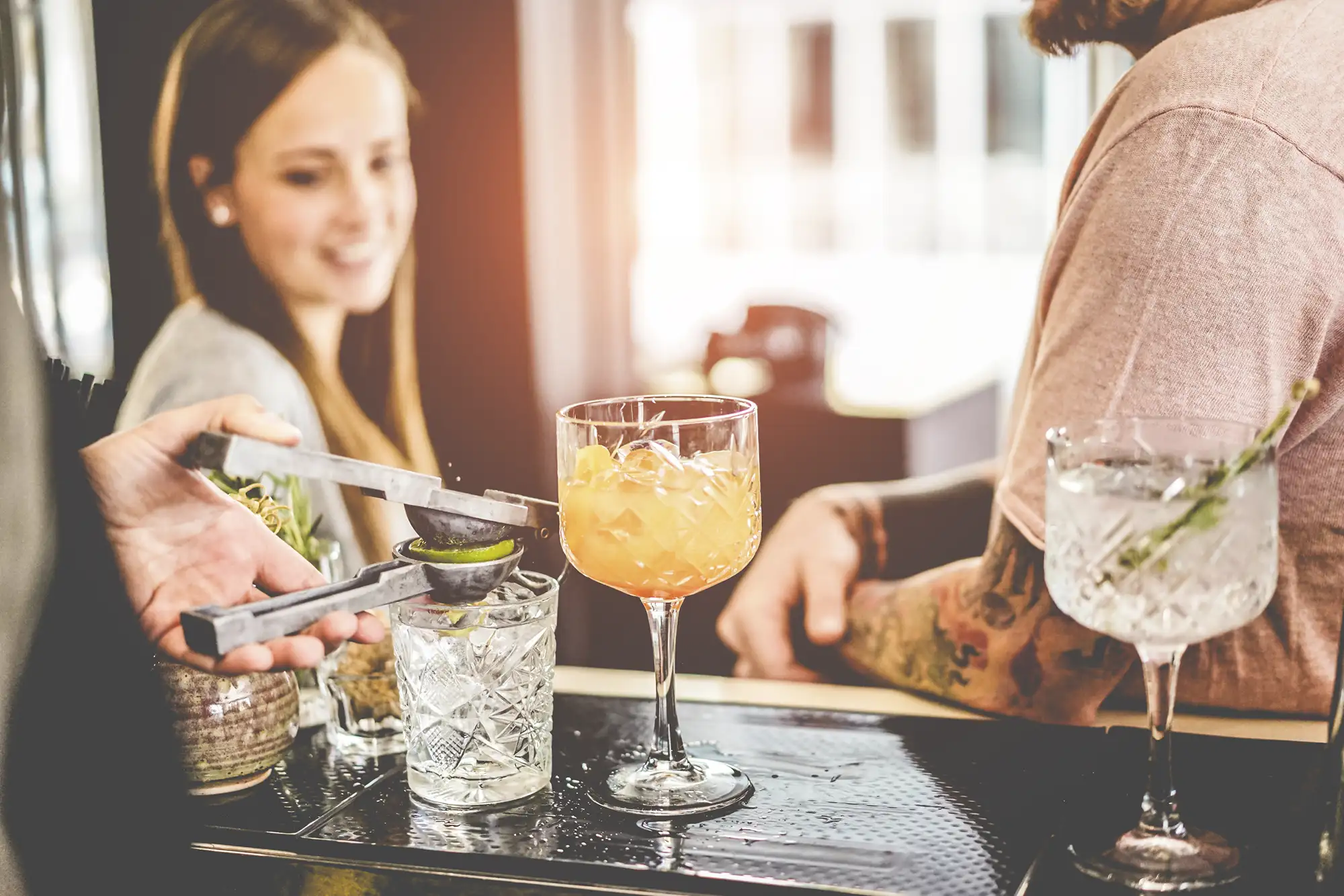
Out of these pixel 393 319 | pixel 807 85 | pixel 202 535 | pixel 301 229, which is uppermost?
pixel 807 85

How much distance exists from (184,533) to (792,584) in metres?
1.10

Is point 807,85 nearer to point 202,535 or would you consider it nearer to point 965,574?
point 965,574

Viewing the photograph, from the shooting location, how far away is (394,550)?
1206mm

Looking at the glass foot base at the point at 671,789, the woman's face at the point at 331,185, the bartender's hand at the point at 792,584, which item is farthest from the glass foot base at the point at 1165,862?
the woman's face at the point at 331,185

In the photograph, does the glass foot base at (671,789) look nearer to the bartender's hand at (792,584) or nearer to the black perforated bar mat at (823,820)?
the black perforated bar mat at (823,820)

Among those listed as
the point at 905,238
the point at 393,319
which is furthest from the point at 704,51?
the point at 393,319

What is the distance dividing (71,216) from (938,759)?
74.5 inches

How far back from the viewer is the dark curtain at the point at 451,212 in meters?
2.23

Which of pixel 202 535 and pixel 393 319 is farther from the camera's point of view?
pixel 393 319

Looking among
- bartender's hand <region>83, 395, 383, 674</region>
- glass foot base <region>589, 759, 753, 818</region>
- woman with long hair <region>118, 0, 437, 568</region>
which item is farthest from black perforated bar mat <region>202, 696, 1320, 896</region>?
woman with long hair <region>118, 0, 437, 568</region>

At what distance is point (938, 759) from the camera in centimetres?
122

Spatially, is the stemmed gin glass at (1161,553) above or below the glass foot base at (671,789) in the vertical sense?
above

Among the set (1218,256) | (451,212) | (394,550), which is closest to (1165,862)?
(1218,256)

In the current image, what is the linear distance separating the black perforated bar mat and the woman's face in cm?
116
